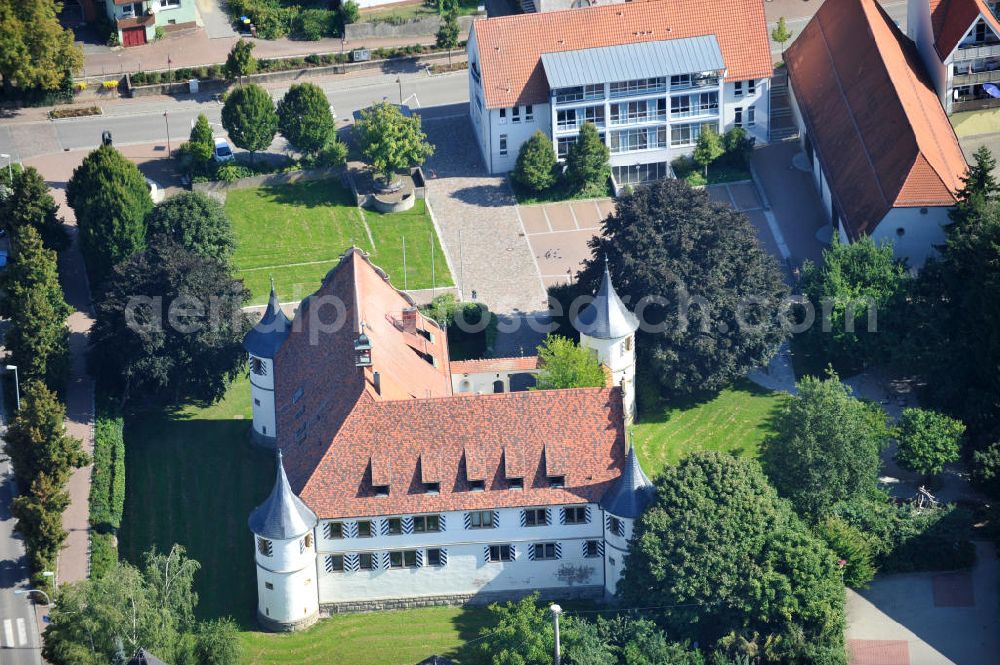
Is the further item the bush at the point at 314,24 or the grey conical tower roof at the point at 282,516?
the bush at the point at 314,24

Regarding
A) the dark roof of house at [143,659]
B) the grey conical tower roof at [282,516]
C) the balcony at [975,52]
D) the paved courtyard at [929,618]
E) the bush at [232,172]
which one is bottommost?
the paved courtyard at [929,618]

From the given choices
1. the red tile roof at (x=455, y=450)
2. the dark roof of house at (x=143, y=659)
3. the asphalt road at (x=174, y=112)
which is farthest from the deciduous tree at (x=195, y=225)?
the dark roof of house at (x=143, y=659)

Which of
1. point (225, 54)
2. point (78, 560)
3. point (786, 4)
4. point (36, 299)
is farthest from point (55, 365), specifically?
point (786, 4)

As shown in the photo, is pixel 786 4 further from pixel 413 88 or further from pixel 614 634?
pixel 614 634

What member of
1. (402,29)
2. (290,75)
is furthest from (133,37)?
(402,29)

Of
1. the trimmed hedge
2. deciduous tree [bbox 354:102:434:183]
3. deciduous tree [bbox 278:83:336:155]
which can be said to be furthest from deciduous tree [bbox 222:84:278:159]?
the trimmed hedge

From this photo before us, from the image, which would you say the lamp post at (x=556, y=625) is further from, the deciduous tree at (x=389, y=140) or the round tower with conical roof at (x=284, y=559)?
the deciduous tree at (x=389, y=140)
